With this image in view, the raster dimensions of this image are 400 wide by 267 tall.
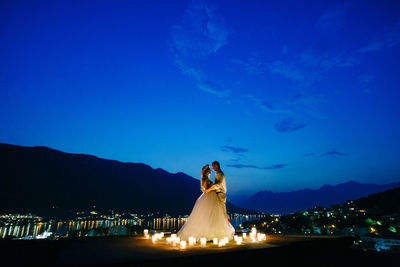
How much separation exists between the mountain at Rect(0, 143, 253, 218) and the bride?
94183 millimetres

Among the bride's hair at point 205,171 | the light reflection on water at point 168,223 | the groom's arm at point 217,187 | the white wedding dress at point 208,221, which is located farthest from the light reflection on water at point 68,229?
the groom's arm at point 217,187

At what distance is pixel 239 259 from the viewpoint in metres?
3.85

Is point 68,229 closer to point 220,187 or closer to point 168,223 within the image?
point 168,223

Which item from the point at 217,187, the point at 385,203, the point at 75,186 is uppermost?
the point at 75,186

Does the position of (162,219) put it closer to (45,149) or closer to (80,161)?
(80,161)

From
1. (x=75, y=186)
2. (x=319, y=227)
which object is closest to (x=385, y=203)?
(x=319, y=227)

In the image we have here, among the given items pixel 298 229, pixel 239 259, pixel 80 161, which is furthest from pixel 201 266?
pixel 80 161

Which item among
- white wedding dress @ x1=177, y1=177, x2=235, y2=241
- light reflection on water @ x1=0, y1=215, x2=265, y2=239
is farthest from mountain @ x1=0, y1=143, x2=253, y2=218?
white wedding dress @ x1=177, y1=177, x2=235, y2=241

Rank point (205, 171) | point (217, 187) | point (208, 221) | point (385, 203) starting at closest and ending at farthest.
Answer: point (208, 221) → point (217, 187) → point (205, 171) → point (385, 203)

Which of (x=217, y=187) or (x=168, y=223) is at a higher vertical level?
(x=217, y=187)

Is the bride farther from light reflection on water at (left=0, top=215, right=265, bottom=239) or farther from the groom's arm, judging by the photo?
light reflection on water at (left=0, top=215, right=265, bottom=239)

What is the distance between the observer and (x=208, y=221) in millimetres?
5758

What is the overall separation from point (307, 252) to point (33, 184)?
11013cm

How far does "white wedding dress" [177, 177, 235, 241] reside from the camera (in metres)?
5.64
